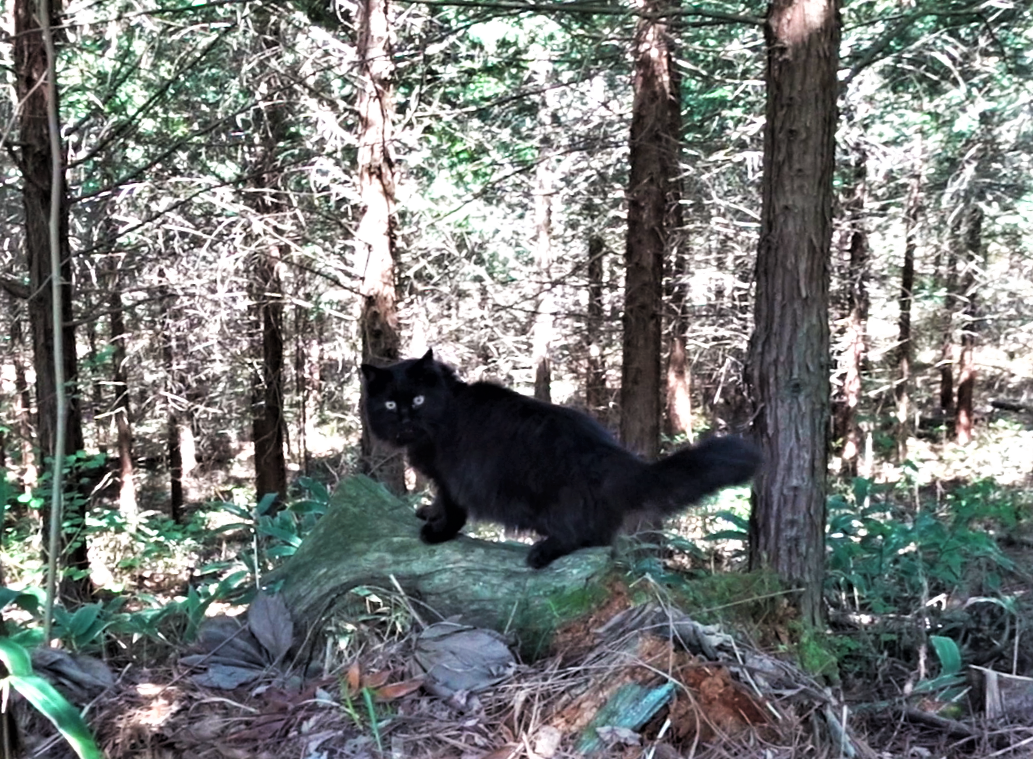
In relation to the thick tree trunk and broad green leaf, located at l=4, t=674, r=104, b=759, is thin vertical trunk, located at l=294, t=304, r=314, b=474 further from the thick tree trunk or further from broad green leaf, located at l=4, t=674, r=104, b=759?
broad green leaf, located at l=4, t=674, r=104, b=759

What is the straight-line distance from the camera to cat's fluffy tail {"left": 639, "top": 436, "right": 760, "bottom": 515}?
3752 millimetres

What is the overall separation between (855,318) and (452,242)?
766 centimetres

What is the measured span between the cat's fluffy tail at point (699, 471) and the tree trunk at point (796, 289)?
28.8 inches

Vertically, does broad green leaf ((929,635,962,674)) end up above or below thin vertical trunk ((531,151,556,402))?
below

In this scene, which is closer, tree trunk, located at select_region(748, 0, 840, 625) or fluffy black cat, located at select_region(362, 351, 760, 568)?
fluffy black cat, located at select_region(362, 351, 760, 568)

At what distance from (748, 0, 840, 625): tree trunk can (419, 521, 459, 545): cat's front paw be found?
5.30 feet

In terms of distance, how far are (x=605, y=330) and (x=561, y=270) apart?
3.45 meters

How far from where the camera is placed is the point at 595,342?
56.2 ft

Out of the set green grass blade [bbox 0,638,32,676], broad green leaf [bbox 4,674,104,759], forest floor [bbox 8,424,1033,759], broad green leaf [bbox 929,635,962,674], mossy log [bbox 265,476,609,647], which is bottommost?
broad green leaf [bbox 929,635,962,674]

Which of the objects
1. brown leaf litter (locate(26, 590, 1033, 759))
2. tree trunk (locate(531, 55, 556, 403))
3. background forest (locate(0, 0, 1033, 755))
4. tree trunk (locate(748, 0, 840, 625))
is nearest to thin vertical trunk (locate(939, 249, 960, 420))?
background forest (locate(0, 0, 1033, 755))

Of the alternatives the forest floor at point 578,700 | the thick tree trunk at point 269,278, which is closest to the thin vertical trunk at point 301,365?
the thick tree trunk at point 269,278

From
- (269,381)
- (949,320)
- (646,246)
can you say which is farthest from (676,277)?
(949,320)

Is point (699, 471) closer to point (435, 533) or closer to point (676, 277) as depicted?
point (435, 533)

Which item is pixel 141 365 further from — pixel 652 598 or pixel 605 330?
pixel 652 598
